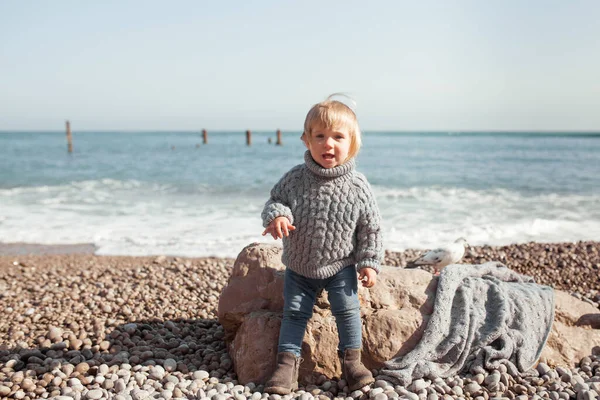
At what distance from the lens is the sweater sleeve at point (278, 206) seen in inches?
122

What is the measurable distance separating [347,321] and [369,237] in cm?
57

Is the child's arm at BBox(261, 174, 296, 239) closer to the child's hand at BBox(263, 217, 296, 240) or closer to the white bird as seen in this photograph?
the child's hand at BBox(263, 217, 296, 240)

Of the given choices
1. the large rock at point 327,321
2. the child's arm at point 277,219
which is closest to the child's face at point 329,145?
the child's arm at point 277,219

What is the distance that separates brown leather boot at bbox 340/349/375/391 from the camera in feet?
10.6

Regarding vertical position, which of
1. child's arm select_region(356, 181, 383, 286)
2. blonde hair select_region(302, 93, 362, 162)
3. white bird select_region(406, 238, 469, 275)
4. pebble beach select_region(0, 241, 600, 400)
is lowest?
pebble beach select_region(0, 241, 600, 400)

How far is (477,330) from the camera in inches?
143

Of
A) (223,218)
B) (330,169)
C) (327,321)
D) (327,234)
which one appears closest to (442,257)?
(327,321)

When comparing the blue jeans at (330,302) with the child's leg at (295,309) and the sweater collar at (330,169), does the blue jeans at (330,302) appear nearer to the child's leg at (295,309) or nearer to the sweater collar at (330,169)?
the child's leg at (295,309)

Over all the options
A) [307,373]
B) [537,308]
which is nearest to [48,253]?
[307,373]

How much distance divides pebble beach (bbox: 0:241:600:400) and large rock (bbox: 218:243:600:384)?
128mm

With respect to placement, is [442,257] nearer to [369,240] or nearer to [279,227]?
[369,240]

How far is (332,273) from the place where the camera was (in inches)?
127


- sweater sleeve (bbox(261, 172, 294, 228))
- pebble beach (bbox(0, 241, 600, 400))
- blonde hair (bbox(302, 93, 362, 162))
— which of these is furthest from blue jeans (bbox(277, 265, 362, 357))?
blonde hair (bbox(302, 93, 362, 162))

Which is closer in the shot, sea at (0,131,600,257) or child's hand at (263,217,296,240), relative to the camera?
child's hand at (263,217,296,240)
